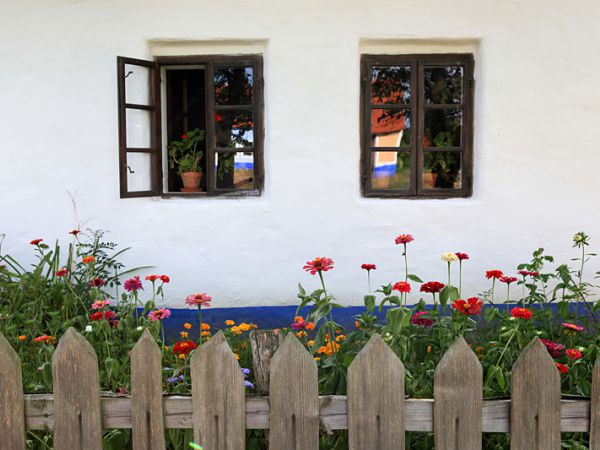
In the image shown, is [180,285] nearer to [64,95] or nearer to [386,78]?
[64,95]

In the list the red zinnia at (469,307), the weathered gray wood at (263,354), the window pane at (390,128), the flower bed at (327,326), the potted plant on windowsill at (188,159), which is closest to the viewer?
the weathered gray wood at (263,354)

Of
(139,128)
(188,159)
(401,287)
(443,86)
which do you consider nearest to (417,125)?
(443,86)

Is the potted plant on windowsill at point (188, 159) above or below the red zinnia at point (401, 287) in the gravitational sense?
above

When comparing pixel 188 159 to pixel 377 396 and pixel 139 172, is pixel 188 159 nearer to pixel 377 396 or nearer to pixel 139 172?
pixel 139 172

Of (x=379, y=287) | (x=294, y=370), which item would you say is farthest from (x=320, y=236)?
(x=294, y=370)

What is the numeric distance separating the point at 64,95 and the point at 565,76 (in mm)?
3367

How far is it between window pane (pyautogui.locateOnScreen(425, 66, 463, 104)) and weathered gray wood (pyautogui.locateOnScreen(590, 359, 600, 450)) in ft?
10.5

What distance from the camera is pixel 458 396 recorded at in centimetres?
198

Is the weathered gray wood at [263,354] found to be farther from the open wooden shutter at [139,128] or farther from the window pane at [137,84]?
the window pane at [137,84]

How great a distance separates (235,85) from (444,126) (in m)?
1.50

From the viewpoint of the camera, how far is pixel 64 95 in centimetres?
473

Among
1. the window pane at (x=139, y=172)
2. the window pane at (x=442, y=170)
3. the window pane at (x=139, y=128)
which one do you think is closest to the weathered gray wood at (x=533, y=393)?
the window pane at (x=442, y=170)

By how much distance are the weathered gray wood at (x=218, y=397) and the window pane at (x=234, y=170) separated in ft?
9.83

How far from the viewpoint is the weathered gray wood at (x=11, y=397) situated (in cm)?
206
